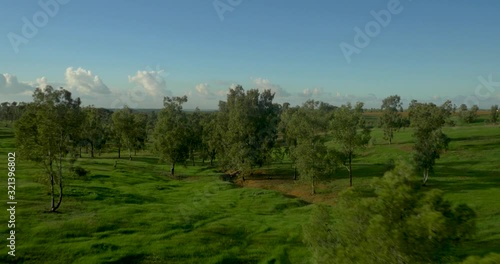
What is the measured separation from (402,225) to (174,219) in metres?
34.3

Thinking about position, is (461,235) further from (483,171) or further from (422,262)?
(483,171)

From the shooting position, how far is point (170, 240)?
40594 millimetres

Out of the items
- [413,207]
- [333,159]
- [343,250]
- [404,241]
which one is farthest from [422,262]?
[333,159]

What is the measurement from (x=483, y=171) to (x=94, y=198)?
81.0 meters

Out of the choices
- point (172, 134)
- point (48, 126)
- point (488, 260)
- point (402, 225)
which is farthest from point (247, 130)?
point (488, 260)

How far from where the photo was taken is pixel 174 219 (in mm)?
48125

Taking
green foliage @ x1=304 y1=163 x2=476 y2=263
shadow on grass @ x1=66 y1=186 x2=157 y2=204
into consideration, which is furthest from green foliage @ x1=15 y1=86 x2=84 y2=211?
green foliage @ x1=304 y1=163 x2=476 y2=263

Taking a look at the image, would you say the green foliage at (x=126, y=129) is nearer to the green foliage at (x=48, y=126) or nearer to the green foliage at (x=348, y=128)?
the green foliage at (x=348, y=128)

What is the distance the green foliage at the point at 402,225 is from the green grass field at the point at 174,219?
56.2ft

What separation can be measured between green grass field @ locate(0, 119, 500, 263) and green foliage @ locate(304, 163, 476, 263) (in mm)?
17122

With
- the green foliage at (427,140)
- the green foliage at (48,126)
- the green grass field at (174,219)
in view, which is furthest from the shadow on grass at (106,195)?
the green foliage at (427,140)

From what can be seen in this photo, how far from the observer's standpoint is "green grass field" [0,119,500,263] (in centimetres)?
3697

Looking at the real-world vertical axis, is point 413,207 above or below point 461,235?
above

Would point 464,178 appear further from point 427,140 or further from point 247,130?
point 247,130
